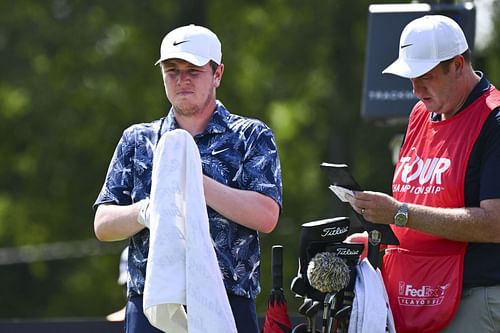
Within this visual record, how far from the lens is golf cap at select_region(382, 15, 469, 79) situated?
14.7 ft

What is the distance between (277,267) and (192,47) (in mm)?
904

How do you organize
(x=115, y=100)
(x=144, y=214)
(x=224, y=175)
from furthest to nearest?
(x=115, y=100)
(x=224, y=175)
(x=144, y=214)

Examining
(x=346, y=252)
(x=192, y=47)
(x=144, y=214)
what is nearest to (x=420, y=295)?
(x=346, y=252)

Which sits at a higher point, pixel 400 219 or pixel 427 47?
pixel 427 47

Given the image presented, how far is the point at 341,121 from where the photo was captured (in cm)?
1881

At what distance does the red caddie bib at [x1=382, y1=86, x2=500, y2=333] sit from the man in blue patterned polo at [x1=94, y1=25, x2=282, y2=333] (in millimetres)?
503

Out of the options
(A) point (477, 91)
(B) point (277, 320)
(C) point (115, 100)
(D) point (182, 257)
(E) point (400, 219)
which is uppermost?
(C) point (115, 100)

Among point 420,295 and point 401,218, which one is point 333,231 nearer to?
point 401,218

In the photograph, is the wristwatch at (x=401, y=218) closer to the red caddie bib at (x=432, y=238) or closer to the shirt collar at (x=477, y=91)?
the red caddie bib at (x=432, y=238)

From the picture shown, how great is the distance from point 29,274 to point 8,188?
1.57 m

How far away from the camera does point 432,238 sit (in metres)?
4.54

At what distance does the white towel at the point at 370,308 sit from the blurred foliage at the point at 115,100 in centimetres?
1310

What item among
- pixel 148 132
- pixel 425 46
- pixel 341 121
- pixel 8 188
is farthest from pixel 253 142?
pixel 8 188

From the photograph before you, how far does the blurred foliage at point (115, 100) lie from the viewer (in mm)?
18844
